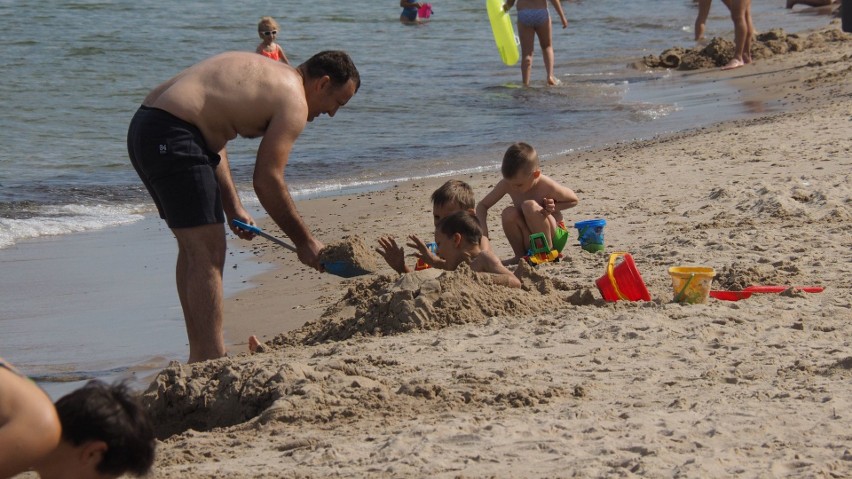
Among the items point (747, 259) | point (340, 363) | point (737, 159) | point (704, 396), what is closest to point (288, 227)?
point (340, 363)

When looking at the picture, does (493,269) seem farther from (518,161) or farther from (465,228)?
(518,161)

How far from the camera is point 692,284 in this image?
4.74 m

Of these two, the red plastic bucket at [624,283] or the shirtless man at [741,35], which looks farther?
the shirtless man at [741,35]

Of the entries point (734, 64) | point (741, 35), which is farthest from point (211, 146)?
point (734, 64)

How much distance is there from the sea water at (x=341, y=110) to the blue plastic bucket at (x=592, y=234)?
7.45ft

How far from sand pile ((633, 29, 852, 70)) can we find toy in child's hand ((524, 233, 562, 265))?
31.6 ft

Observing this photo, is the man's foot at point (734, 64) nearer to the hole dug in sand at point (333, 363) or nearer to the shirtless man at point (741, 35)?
the shirtless man at point (741, 35)

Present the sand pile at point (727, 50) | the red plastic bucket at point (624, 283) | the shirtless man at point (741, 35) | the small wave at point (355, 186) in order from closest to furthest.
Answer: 1. the red plastic bucket at point (624, 283)
2. the small wave at point (355, 186)
3. the shirtless man at point (741, 35)
4. the sand pile at point (727, 50)

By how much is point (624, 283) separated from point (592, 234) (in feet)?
4.04

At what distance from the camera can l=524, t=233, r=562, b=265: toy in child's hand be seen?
6047 millimetres

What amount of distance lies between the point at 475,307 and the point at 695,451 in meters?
1.76

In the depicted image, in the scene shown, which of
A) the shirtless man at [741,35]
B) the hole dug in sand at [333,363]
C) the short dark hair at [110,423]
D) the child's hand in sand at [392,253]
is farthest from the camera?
the shirtless man at [741,35]

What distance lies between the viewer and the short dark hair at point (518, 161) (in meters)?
6.09

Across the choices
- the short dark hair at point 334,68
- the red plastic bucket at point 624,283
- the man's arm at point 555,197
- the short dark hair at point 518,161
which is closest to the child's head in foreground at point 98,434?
the short dark hair at point 334,68
